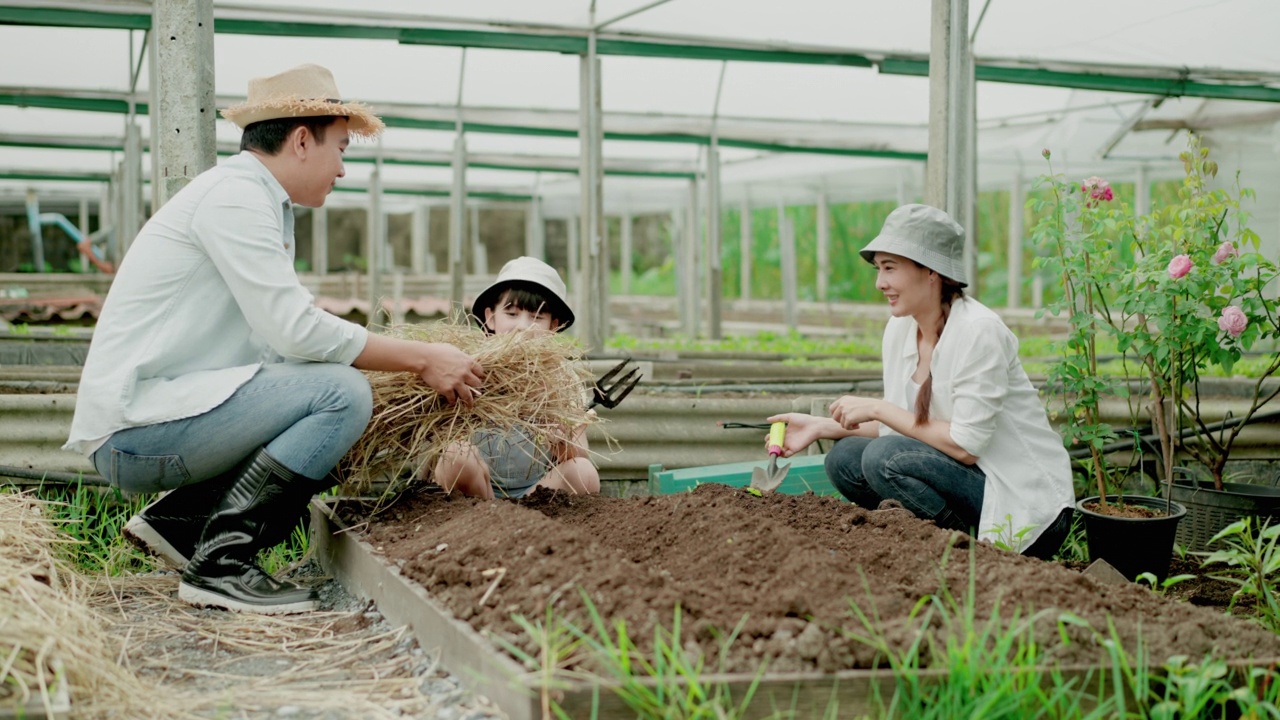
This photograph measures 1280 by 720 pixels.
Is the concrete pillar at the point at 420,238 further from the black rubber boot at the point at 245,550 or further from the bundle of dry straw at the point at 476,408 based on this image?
the black rubber boot at the point at 245,550

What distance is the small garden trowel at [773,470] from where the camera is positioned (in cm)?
366

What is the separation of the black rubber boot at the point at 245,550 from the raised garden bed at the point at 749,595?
9.1 inches

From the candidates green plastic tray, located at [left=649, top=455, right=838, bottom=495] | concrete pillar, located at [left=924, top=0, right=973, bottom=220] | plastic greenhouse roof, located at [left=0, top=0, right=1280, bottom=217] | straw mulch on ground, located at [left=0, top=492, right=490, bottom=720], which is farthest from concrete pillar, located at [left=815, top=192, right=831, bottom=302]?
straw mulch on ground, located at [left=0, top=492, right=490, bottom=720]

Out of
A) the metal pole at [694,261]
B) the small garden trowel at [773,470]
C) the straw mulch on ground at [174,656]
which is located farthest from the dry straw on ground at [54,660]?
the metal pole at [694,261]

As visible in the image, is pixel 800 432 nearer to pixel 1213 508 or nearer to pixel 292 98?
pixel 1213 508

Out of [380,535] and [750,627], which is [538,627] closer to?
[750,627]

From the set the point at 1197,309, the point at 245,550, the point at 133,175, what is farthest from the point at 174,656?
the point at 133,175

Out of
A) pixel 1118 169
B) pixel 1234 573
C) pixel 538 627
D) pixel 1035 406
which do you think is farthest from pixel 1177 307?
pixel 1118 169

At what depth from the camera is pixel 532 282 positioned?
152 inches

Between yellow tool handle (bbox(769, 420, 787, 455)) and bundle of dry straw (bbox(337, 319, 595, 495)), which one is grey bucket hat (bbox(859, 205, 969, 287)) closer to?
yellow tool handle (bbox(769, 420, 787, 455))

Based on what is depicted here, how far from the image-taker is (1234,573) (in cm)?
365

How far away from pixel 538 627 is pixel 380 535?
1187 mm

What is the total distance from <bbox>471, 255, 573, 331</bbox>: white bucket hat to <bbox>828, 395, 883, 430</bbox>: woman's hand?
3.20 ft

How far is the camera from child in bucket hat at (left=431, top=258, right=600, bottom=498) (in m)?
3.65
